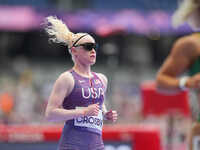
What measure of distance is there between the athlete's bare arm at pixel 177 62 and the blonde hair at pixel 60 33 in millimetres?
1002

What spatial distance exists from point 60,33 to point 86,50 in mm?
237

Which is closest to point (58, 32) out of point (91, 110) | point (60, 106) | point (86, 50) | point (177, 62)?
point (86, 50)

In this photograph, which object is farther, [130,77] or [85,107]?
[130,77]

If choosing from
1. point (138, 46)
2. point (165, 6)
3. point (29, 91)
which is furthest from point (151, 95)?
point (138, 46)

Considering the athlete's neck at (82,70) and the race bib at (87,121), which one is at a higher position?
the athlete's neck at (82,70)

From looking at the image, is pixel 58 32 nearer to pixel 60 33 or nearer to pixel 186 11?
pixel 60 33

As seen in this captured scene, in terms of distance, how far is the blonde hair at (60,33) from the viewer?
13.3ft

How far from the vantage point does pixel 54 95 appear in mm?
3918

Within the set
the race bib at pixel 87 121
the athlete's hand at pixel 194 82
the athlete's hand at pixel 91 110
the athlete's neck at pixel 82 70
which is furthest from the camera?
the athlete's hand at pixel 194 82

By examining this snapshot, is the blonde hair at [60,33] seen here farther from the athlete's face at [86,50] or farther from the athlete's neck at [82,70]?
the athlete's neck at [82,70]

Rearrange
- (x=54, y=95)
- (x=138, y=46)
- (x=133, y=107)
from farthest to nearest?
1. (x=138, y=46)
2. (x=133, y=107)
3. (x=54, y=95)

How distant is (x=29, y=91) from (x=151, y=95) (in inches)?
203

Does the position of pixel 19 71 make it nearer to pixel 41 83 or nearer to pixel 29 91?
pixel 41 83

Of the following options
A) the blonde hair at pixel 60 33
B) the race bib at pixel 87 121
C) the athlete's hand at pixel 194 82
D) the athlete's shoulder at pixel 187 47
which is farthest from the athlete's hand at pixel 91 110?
the athlete's shoulder at pixel 187 47
